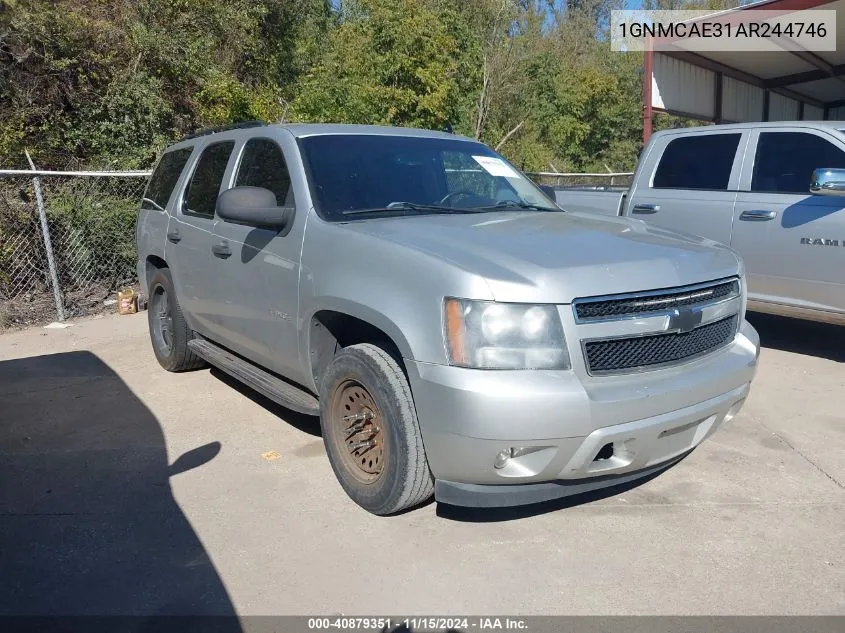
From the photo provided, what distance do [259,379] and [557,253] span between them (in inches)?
85.6

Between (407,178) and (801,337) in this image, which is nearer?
(407,178)

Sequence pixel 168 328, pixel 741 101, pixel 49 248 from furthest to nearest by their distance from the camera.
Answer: pixel 741 101 < pixel 49 248 < pixel 168 328

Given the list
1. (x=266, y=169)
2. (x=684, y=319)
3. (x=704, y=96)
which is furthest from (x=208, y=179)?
(x=704, y=96)

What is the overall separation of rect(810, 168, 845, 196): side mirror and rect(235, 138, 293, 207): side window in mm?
3890

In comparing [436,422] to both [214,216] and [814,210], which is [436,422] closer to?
[214,216]

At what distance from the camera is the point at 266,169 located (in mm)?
4387

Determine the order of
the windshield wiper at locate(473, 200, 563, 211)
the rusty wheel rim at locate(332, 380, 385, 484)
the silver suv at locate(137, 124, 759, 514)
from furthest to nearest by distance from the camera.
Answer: the windshield wiper at locate(473, 200, 563, 211)
the rusty wheel rim at locate(332, 380, 385, 484)
the silver suv at locate(137, 124, 759, 514)

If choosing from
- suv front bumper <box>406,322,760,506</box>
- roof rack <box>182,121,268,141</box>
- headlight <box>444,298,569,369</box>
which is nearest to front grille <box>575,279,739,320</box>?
headlight <box>444,298,569,369</box>

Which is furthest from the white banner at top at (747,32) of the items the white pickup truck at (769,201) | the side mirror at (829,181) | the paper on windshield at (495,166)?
the paper on windshield at (495,166)

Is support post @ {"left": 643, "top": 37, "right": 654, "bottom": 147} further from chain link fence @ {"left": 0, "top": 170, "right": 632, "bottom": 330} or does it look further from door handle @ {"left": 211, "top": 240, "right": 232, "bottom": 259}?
door handle @ {"left": 211, "top": 240, "right": 232, "bottom": 259}

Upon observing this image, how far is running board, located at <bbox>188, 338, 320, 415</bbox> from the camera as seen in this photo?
395 cm

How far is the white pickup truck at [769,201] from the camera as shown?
224 inches

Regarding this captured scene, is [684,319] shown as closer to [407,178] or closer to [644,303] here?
[644,303]

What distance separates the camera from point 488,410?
2770 millimetres
